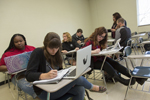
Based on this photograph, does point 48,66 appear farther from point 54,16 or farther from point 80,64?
point 54,16

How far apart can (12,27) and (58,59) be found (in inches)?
108

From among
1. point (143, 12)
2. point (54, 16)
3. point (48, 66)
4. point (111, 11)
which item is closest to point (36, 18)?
point (54, 16)

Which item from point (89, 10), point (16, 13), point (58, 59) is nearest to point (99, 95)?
point (58, 59)

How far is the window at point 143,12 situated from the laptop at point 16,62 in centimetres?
542

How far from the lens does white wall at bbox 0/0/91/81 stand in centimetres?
303

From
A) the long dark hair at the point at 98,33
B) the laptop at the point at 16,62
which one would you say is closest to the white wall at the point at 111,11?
the long dark hair at the point at 98,33

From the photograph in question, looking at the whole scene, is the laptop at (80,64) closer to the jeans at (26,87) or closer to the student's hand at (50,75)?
the student's hand at (50,75)

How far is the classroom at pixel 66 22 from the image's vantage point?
6.58ft

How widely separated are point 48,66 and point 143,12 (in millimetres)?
5555

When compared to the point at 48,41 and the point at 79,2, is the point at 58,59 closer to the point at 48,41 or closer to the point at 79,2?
the point at 48,41

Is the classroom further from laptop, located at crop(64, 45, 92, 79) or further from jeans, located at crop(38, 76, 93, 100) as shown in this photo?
laptop, located at crop(64, 45, 92, 79)

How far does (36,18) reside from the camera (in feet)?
12.4

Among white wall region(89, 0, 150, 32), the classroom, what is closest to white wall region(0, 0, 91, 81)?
the classroom

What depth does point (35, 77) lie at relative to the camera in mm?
866
